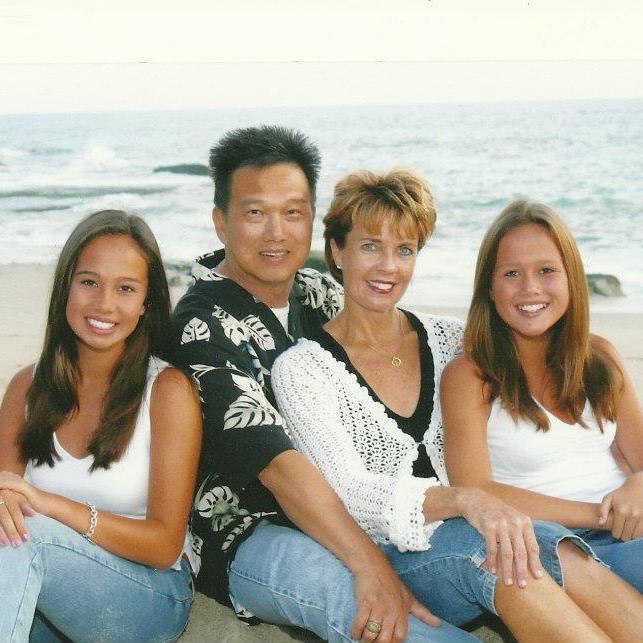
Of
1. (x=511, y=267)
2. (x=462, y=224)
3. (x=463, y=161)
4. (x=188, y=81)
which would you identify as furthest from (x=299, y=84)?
(x=511, y=267)

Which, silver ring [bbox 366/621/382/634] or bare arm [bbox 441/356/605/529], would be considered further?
bare arm [bbox 441/356/605/529]

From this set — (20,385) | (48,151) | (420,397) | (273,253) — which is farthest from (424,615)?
(48,151)

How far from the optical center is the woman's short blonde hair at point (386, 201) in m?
3.05

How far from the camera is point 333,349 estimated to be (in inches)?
122

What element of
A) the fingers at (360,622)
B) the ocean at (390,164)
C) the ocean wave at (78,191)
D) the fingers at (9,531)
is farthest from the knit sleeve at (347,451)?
the ocean wave at (78,191)

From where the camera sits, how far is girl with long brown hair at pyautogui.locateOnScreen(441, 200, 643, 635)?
2934 mm

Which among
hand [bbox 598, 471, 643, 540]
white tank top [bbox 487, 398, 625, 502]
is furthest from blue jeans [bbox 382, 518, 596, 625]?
white tank top [bbox 487, 398, 625, 502]

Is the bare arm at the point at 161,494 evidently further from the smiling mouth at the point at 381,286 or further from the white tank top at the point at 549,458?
the white tank top at the point at 549,458

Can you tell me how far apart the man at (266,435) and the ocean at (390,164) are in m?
9.25

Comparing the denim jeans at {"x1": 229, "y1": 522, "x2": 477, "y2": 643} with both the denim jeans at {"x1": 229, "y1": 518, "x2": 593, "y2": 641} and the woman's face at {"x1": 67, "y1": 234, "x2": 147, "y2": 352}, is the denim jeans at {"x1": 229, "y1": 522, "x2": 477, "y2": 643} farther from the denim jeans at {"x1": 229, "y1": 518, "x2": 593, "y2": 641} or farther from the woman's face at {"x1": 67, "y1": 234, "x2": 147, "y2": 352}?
the woman's face at {"x1": 67, "y1": 234, "x2": 147, "y2": 352}

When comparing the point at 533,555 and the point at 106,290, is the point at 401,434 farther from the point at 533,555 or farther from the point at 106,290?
the point at 106,290

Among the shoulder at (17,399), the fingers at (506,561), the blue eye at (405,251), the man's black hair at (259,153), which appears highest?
the man's black hair at (259,153)

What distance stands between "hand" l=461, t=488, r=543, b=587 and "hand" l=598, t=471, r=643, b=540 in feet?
1.57

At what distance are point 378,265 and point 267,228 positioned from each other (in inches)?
18.4
